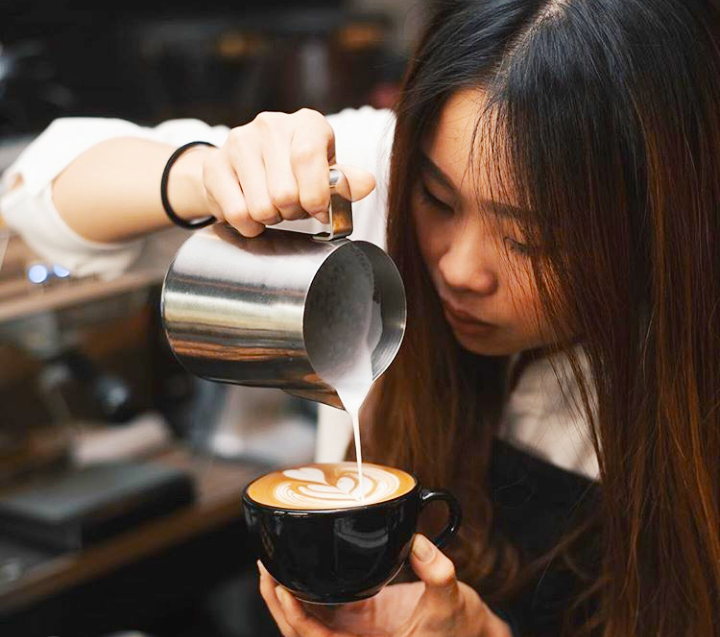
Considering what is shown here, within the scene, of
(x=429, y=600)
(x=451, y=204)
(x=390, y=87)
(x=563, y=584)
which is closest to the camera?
(x=429, y=600)

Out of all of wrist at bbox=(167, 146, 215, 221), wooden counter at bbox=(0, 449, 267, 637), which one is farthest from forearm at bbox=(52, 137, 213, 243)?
wooden counter at bbox=(0, 449, 267, 637)

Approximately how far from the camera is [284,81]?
9.36ft

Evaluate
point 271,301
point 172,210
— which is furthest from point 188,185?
point 271,301

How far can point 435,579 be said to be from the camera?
920 mm

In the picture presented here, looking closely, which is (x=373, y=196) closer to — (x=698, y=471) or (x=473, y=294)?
(x=473, y=294)

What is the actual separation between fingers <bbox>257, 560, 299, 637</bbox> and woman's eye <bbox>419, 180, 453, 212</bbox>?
0.39 meters

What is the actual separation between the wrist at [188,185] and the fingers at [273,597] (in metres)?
0.39

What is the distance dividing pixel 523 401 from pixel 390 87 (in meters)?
1.55

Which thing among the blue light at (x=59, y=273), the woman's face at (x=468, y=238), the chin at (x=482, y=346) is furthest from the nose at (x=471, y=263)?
the blue light at (x=59, y=273)

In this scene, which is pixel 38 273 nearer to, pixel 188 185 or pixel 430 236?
pixel 188 185

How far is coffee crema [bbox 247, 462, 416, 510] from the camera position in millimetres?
918

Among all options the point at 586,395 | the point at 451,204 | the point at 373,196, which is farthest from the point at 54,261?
the point at 586,395

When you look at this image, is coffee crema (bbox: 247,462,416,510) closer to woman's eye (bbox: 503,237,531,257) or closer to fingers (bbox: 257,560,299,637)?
fingers (bbox: 257,560,299,637)

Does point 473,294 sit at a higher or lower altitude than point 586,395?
higher
